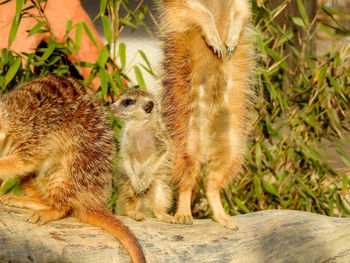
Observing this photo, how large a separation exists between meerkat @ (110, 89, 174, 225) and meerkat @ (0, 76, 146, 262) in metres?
0.30

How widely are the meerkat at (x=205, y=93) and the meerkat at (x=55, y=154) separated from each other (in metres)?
0.40

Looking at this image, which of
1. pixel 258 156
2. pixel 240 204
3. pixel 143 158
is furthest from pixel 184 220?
pixel 258 156

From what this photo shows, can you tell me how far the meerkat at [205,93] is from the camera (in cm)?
242

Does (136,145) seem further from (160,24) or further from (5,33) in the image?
(5,33)

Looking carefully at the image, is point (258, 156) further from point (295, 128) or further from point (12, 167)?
point (12, 167)

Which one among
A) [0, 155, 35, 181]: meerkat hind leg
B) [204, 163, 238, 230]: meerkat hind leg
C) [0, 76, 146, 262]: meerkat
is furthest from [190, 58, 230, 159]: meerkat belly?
[0, 155, 35, 181]: meerkat hind leg

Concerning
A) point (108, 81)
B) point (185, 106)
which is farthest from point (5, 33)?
point (185, 106)

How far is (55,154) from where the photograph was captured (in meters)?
2.09

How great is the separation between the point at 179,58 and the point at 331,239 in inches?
44.7

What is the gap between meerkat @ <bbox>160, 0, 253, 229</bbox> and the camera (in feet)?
7.93

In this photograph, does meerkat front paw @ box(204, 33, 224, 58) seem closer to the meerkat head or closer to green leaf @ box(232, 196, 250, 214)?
the meerkat head

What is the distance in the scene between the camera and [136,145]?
2609mm

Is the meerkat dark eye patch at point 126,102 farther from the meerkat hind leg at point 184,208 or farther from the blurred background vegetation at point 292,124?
the blurred background vegetation at point 292,124

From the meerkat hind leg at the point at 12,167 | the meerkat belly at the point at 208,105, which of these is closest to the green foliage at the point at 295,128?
the meerkat belly at the point at 208,105
